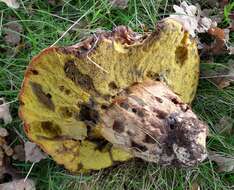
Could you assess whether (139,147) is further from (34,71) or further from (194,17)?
(194,17)

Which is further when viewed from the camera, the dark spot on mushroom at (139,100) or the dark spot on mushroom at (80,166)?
the dark spot on mushroom at (80,166)

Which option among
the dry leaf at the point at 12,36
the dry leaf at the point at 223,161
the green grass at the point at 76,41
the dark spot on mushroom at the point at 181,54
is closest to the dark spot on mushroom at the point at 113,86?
the dark spot on mushroom at the point at 181,54

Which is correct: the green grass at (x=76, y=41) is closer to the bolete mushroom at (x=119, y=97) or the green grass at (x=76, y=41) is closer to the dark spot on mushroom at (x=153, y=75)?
the bolete mushroom at (x=119, y=97)

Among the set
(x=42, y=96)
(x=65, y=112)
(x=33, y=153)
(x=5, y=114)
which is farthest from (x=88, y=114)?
(x=5, y=114)

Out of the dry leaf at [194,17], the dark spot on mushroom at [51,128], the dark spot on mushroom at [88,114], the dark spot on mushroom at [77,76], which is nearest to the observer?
the dark spot on mushroom at [77,76]

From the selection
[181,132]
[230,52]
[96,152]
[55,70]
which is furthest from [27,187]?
[230,52]

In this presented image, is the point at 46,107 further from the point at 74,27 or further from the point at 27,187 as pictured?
the point at 74,27
